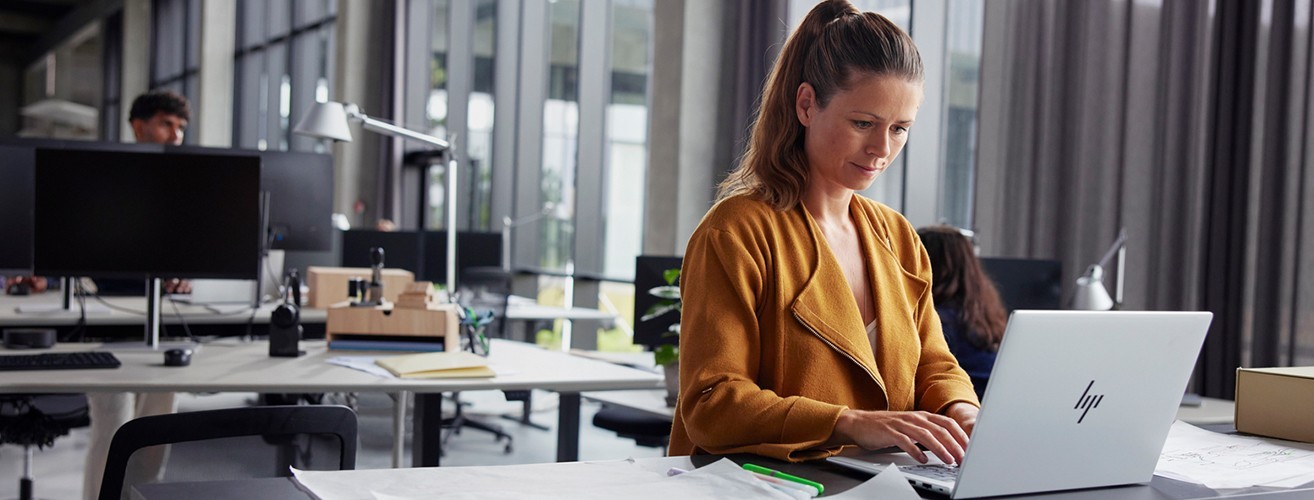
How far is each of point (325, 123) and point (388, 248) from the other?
6.22 feet

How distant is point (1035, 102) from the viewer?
12.8ft

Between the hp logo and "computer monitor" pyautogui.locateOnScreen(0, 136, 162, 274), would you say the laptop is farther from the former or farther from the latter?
"computer monitor" pyautogui.locateOnScreen(0, 136, 162, 274)

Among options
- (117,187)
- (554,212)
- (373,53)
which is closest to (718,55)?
(554,212)

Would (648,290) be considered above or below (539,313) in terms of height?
above

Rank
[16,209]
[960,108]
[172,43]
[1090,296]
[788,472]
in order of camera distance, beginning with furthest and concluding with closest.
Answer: [172,43], [960,108], [16,209], [1090,296], [788,472]

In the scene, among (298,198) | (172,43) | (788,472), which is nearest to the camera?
(788,472)

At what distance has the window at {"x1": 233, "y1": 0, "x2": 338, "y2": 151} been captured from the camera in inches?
393

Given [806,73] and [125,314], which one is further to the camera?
[125,314]

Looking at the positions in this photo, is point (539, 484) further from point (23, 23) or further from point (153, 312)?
point (23, 23)

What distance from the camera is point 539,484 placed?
1.15 meters

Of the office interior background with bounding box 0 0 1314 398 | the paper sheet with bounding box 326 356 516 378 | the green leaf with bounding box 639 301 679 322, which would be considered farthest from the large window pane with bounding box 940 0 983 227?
the paper sheet with bounding box 326 356 516 378

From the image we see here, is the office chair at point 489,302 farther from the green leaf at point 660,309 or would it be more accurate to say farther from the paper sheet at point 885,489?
the paper sheet at point 885,489

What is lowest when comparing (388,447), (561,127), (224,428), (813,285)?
(388,447)

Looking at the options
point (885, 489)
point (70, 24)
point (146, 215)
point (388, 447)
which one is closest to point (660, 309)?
point (146, 215)
